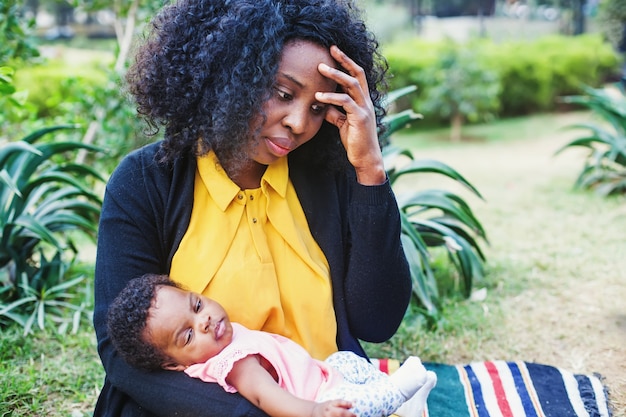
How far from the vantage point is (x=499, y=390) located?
2.70 meters

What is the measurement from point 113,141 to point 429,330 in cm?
290

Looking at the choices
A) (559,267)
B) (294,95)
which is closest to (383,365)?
(294,95)

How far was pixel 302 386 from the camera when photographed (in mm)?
1866

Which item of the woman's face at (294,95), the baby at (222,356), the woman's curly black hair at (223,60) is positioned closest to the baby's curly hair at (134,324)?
the baby at (222,356)

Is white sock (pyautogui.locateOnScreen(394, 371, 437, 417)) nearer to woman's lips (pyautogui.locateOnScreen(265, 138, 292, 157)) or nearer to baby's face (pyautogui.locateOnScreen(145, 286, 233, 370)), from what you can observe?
baby's face (pyautogui.locateOnScreen(145, 286, 233, 370))

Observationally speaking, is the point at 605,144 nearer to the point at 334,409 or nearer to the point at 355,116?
the point at 355,116

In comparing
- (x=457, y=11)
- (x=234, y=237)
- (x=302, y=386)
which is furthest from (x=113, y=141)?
(x=457, y=11)

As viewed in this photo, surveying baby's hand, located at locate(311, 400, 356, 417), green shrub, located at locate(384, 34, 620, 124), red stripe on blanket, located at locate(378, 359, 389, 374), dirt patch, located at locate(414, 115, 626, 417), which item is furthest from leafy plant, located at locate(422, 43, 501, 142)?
baby's hand, located at locate(311, 400, 356, 417)

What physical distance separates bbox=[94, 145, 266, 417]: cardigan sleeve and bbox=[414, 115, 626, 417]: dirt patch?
5.57ft

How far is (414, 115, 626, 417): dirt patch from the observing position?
321 cm

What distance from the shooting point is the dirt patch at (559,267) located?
3209mm

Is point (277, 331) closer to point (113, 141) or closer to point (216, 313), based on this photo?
point (216, 313)

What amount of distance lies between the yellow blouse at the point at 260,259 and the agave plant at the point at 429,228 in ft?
4.51

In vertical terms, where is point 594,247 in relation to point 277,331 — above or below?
below
